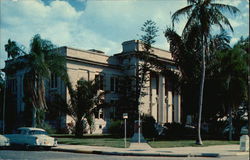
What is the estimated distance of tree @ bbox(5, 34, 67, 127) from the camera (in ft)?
95.7

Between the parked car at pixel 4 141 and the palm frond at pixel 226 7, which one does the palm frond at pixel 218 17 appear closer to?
the palm frond at pixel 226 7

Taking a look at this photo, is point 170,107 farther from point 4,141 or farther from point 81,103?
point 4,141

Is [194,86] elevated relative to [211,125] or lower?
elevated

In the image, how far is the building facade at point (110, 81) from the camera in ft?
144

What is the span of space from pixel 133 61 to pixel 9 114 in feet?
54.2

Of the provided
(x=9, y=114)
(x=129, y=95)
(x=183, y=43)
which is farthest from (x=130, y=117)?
(x=183, y=43)

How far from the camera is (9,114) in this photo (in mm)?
45188

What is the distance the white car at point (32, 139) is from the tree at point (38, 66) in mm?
6723

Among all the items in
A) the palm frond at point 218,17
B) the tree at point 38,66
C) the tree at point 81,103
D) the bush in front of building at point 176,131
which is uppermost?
the palm frond at point 218,17

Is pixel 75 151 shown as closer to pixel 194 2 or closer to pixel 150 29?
pixel 194 2

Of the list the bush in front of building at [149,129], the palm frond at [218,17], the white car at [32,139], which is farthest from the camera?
the bush in front of building at [149,129]

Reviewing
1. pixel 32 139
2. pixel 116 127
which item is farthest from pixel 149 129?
pixel 32 139

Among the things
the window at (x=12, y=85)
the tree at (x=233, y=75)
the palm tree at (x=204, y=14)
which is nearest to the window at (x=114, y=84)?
the window at (x=12, y=85)

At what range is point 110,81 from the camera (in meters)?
48.9
